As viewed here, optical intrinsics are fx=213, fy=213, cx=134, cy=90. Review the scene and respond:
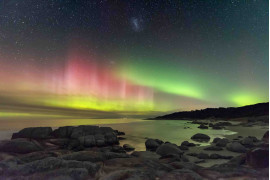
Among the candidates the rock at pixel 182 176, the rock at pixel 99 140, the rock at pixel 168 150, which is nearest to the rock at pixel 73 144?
the rock at pixel 99 140

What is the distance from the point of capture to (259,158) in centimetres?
826

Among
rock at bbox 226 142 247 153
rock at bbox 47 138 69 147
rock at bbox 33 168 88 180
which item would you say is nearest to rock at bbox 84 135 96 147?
rock at bbox 47 138 69 147

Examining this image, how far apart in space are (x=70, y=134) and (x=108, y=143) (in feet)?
14.3

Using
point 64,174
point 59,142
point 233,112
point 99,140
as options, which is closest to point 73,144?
point 59,142

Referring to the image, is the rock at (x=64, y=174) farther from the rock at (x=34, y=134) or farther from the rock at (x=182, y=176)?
the rock at (x=34, y=134)

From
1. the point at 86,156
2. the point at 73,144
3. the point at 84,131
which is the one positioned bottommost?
the point at 73,144

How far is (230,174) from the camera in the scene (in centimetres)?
667

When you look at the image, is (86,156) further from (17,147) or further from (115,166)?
(17,147)

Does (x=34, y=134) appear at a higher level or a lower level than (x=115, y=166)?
lower

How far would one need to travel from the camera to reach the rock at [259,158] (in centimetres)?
803

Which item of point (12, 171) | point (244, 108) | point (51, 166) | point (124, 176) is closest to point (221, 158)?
point (124, 176)

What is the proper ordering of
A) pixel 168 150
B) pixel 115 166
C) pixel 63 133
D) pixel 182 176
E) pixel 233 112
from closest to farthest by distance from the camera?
1. pixel 182 176
2. pixel 115 166
3. pixel 168 150
4. pixel 63 133
5. pixel 233 112

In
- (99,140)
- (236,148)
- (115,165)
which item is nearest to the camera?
(115,165)

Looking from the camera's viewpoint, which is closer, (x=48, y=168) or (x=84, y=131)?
(x=48, y=168)
